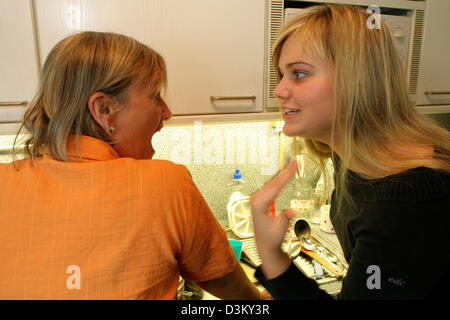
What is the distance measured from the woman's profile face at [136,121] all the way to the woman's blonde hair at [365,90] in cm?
39

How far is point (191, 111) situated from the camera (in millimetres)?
988

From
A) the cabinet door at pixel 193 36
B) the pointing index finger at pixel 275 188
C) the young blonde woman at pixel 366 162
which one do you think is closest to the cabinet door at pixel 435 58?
the young blonde woman at pixel 366 162

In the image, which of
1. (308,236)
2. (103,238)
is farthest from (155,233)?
(308,236)

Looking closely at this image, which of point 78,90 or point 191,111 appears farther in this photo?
point 191,111

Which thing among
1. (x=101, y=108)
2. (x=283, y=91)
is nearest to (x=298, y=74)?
(x=283, y=91)

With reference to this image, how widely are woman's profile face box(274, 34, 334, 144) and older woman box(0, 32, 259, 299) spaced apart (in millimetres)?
314

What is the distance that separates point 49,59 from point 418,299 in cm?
91

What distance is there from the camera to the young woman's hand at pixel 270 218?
621mm

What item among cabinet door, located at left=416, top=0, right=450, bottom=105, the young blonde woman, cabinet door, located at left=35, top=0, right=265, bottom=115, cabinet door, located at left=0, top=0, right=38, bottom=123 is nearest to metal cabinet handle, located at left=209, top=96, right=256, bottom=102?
cabinet door, located at left=35, top=0, right=265, bottom=115

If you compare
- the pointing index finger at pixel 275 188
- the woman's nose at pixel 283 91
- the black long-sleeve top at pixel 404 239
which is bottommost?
the black long-sleeve top at pixel 404 239

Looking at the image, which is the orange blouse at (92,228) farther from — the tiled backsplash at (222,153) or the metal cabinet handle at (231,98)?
the tiled backsplash at (222,153)

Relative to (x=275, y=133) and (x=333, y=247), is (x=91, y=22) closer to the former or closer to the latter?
(x=275, y=133)

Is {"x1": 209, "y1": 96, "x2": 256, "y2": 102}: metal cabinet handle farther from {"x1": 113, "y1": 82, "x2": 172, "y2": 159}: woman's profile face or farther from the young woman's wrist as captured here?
the young woman's wrist
